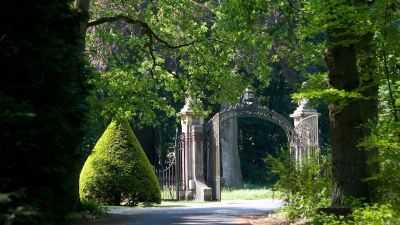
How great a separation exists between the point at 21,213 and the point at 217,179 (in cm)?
2098

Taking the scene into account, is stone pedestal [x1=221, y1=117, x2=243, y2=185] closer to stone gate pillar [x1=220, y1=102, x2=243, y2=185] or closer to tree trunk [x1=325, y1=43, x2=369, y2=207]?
stone gate pillar [x1=220, y1=102, x2=243, y2=185]

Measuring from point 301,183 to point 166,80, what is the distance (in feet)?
25.3

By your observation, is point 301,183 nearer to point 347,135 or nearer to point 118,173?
point 347,135

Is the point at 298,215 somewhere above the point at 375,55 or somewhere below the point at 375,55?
below

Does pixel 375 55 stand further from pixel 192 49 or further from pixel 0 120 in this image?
pixel 192 49

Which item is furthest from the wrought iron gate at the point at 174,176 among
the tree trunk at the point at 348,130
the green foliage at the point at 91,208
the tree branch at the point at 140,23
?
the tree trunk at the point at 348,130

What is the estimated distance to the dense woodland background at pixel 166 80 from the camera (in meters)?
5.34

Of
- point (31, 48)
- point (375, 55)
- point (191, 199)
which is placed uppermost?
point (375, 55)

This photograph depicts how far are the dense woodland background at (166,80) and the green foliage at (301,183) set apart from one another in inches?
14.2

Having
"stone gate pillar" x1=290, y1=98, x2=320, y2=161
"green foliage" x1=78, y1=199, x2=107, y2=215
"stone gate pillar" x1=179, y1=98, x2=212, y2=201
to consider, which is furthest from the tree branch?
"stone gate pillar" x1=290, y1=98, x2=320, y2=161

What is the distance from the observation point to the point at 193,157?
26312mm

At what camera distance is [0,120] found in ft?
16.0

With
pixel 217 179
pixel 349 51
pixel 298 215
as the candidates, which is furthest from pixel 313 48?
pixel 217 179

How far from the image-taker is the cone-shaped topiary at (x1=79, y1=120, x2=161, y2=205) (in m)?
21.0
